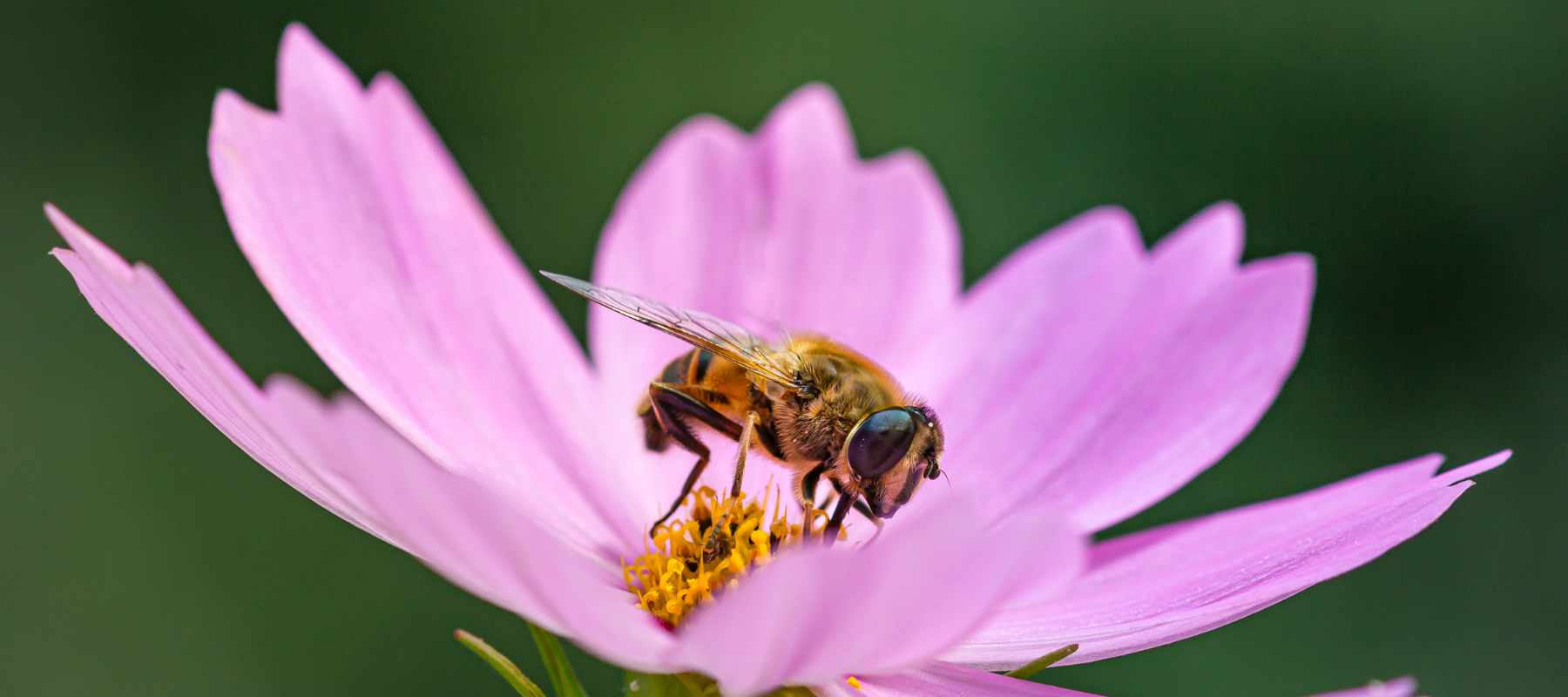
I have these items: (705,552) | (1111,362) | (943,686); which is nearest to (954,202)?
(1111,362)

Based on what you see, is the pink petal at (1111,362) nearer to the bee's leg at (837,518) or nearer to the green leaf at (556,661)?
the bee's leg at (837,518)

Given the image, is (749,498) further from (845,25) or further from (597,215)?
(845,25)

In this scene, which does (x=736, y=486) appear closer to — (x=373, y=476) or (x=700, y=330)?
(x=700, y=330)

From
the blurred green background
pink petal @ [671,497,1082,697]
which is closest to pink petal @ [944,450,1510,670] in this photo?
pink petal @ [671,497,1082,697]

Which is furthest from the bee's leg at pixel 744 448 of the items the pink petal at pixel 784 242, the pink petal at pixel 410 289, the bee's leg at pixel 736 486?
the pink petal at pixel 784 242

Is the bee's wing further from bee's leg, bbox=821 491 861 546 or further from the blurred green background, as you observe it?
the blurred green background

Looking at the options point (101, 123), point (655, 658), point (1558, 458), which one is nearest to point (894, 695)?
point (655, 658)
